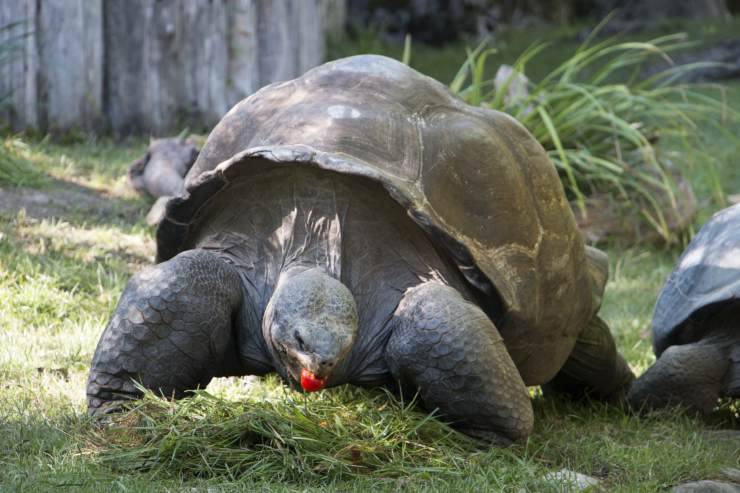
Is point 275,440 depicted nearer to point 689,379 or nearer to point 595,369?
point 595,369

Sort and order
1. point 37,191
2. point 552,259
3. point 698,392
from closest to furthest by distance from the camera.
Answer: point 552,259, point 698,392, point 37,191

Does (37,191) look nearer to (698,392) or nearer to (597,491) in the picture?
(698,392)

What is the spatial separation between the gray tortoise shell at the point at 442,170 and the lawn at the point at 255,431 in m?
0.41

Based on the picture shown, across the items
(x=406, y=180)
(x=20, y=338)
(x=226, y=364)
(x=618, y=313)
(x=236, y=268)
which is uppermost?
(x=406, y=180)

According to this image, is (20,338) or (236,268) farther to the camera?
(20,338)

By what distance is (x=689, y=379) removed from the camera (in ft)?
12.6

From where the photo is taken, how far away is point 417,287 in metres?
3.15

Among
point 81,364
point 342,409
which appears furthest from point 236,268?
point 81,364

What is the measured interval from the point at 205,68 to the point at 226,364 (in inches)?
182

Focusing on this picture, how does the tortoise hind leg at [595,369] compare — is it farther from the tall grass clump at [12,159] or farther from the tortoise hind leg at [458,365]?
the tall grass clump at [12,159]

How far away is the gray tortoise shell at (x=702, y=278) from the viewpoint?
3.96 m

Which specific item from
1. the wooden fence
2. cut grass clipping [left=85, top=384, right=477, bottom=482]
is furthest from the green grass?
the wooden fence

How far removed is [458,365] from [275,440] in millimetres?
523

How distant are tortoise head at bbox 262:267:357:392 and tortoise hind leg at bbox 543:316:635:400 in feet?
4.07
